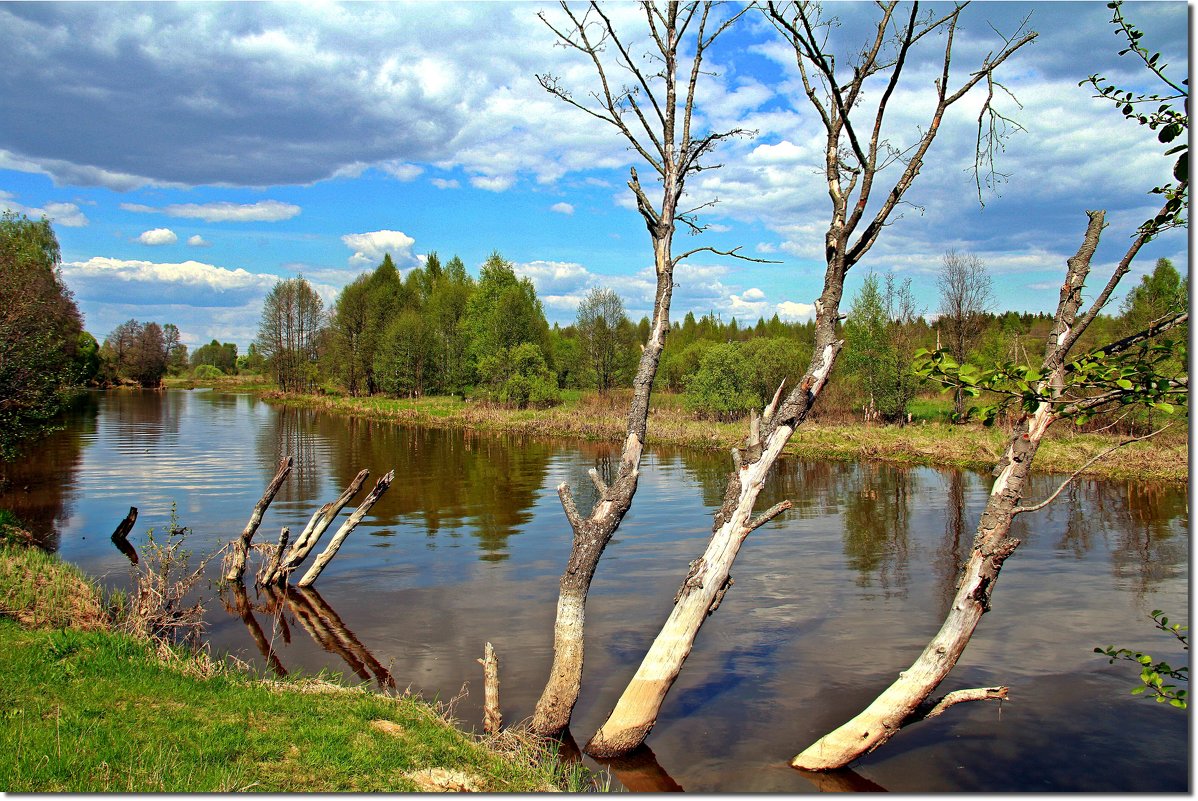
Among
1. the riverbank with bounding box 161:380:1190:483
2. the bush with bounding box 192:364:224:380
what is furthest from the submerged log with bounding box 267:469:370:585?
the bush with bounding box 192:364:224:380

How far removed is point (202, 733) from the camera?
648cm

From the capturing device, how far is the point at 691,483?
84.8ft

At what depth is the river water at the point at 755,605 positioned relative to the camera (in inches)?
336

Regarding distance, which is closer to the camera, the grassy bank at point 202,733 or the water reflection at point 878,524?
the grassy bank at point 202,733

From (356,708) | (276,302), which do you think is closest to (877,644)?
(356,708)

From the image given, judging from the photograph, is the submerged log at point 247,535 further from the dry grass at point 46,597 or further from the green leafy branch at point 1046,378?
the green leafy branch at point 1046,378

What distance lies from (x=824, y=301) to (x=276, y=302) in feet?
273

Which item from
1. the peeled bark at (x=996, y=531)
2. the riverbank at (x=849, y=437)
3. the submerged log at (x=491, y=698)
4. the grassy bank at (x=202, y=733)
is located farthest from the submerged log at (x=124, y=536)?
the riverbank at (x=849, y=437)

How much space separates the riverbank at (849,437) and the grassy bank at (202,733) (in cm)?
1018

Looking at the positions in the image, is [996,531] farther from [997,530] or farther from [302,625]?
[302,625]

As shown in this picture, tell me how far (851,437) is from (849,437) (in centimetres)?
8

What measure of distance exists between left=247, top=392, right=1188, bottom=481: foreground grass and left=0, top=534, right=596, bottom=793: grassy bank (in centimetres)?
1795

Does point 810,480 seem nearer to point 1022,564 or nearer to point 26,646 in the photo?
point 1022,564

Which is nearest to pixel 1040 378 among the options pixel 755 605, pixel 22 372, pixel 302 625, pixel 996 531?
pixel 996 531
